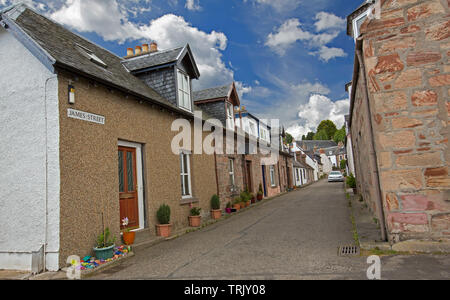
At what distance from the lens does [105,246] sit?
223 inches

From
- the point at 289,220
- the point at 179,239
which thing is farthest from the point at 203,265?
the point at 289,220

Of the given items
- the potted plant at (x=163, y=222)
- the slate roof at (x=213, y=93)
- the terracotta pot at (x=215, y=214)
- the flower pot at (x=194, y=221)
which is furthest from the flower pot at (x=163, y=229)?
the slate roof at (x=213, y=93)

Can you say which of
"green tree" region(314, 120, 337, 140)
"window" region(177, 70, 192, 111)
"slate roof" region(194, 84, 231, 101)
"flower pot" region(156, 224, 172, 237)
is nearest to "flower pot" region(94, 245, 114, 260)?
"flower pot" region(156, 224, 172, 237)

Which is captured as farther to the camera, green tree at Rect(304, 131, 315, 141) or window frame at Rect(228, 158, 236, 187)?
green tree at Rect(304, 131, 315, 141)

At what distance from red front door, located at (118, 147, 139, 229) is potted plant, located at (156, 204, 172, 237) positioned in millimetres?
601

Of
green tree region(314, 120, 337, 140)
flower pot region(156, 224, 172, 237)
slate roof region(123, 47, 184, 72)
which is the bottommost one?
flower pot region(156, 224, 172, 237)

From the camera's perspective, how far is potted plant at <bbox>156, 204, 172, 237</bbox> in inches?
305

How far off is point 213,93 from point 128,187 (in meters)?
9.25

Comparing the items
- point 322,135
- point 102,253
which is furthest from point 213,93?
point 322,135

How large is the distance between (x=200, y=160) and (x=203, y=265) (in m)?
6.20

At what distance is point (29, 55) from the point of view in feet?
18.9

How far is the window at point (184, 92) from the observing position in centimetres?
1048

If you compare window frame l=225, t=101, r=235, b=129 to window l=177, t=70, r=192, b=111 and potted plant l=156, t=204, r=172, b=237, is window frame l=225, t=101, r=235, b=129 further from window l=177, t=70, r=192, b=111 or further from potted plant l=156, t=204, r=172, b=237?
potted plant l=156, t=204, r=172, b=237
